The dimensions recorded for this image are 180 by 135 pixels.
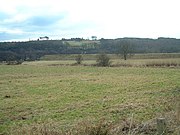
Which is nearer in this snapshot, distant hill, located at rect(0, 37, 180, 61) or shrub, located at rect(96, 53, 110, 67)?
shrub, located at rect(96, 53, 110, 67)

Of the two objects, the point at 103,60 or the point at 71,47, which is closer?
the point at 103,60

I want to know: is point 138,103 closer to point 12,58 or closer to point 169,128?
point 169,128

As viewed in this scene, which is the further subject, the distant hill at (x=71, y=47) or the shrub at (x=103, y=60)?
the distant hill at (x=71, y=47)

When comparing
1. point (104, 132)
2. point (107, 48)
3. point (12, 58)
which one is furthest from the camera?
point (107, 48)

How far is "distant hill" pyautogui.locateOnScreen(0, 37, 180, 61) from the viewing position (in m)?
129

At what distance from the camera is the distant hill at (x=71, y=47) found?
129m

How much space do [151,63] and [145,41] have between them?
277ft

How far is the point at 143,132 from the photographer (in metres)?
7.01

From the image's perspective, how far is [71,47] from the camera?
143 m

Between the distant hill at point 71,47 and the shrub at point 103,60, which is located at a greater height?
the distant hill at point 71,47

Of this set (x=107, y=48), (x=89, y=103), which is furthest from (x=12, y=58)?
(x=89, y=103)

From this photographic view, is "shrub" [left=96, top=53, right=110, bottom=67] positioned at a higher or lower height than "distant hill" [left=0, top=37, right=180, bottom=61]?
lower

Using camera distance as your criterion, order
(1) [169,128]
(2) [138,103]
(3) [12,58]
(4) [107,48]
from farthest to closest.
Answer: (4) [107,48]
(3) [12,58]
(2) [138,103]
(1) [169,128]

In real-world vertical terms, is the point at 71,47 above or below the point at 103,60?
above
